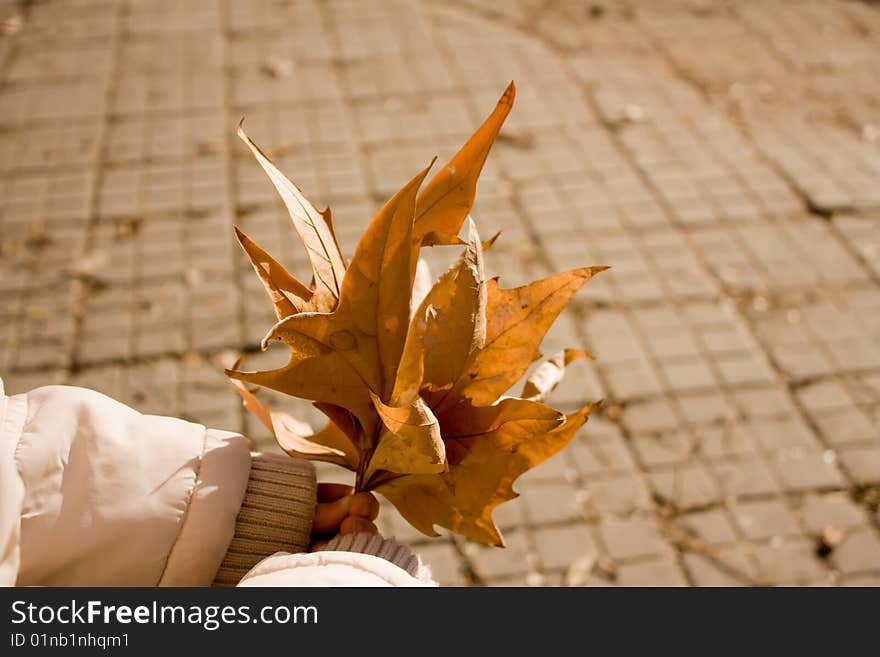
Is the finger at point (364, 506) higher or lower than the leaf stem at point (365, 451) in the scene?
lower

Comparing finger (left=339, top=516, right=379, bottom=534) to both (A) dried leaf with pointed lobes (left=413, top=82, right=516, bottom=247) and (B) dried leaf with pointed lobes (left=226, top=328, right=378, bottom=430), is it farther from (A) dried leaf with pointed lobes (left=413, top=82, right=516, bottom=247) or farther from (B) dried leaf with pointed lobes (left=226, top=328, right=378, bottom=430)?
(A) dried leaf with pointed lobes (left=413, top=82, right=516, bottom=247)

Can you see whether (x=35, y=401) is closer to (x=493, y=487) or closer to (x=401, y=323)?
(x=401, y=323)

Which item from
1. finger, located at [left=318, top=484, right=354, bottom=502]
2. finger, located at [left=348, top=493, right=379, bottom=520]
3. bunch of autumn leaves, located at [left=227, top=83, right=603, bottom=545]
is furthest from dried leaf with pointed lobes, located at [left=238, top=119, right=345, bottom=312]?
finger, located at [left=318, top=484, right=354, bottom=502]

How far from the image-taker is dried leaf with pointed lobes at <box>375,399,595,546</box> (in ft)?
4.52

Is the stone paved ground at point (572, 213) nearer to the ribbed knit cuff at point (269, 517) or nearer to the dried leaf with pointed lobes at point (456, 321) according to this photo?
the ribbed knit cuff at point (269, 517)

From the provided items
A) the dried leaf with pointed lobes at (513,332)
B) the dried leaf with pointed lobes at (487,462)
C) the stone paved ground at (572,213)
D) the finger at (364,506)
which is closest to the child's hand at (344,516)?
the finger at (364,506)

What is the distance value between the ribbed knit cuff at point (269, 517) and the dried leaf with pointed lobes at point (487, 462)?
233 millimetres

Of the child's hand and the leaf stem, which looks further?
the child's hand

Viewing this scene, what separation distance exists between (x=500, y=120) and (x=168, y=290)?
2.16 metres

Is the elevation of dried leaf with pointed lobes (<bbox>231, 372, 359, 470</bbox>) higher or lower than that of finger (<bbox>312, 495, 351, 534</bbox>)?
higher

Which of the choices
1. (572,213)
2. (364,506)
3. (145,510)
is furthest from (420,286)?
(572,213)

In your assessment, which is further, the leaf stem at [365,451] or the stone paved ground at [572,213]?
the stone paved ground at [572,213]

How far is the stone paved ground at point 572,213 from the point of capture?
8.65ft

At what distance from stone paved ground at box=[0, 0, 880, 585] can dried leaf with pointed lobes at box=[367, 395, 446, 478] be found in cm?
121
